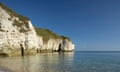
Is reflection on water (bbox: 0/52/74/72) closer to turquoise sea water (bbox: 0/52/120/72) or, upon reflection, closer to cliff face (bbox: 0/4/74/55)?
turquoise sea water (bbox: 0/52/120/72)

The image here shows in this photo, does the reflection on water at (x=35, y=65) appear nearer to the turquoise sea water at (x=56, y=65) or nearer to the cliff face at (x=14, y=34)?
the turquoise sea water at (x=56, y=65)

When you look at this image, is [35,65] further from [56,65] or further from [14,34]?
[14,34]

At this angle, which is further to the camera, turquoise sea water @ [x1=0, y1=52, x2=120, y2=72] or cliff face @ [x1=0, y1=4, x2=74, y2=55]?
cliff face @ [x1=0, y1=4, x2=74, y2=55]

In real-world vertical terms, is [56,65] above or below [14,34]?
below

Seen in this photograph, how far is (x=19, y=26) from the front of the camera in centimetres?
4681

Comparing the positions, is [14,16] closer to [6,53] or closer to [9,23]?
[9,23]

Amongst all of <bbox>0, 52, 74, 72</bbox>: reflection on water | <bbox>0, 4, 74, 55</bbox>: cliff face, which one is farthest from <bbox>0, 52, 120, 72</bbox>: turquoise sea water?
Answer: <bbox>0, 4, 74, 55</bbox>: cliff face

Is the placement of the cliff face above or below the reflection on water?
above

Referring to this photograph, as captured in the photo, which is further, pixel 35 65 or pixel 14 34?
pixel 14 34

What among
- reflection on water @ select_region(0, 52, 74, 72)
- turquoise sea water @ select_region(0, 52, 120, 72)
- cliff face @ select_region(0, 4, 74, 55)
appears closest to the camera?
reflection on water @ select_region(0, 52, 74, 72)

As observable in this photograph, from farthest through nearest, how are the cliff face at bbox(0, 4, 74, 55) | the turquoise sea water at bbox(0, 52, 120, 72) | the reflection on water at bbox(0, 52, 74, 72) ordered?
1. the cliff face at bbox(0, 4, 74, 55)
2. the turquoise sea water at bbox(0, 52, 120, 72)
3. the reflection on water at bbox(0, 52, 74, 72)

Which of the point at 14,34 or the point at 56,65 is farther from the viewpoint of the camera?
the point at 14,34

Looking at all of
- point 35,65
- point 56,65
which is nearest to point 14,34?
point 35,65

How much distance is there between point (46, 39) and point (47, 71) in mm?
63577
